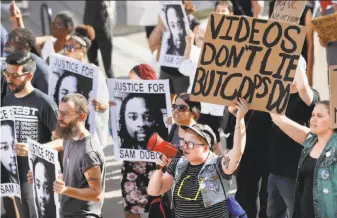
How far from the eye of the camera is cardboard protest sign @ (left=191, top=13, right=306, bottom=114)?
5.84 metres

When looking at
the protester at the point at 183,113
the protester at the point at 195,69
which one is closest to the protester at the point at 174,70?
the protester at the point at 195,69

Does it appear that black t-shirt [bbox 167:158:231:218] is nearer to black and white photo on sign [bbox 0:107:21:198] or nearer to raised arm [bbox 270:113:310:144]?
raised arm [bbox 270:113:310:144]

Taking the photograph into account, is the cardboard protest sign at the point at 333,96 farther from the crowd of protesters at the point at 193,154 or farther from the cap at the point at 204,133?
the cap at the point at 204,133

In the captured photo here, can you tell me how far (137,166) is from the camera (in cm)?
775

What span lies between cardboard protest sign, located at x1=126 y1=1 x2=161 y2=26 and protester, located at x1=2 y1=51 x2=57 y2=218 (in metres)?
4.14

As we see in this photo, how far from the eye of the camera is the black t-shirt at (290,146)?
6879 millimetres

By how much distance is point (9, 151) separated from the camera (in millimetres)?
7359

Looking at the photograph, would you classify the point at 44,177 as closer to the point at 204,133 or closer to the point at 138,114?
the point at 204,133

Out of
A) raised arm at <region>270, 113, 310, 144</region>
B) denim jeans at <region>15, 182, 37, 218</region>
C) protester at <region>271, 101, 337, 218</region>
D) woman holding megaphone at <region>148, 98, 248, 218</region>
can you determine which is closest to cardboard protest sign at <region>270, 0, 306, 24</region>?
raised arm at <region>270, 113, 310, 144</region>

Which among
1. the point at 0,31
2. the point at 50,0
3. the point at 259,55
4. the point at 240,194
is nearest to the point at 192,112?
the point at 240,194

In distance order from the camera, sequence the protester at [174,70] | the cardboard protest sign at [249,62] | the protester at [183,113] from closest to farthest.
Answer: the cardboard protest sign at [249,62], the protester at [183,113], the protester at [174,70]

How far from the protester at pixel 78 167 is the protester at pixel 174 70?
120 inches

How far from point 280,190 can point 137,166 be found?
140 centimetres

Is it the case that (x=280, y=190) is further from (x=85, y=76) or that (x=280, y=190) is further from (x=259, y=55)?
(x=85, y=76)
